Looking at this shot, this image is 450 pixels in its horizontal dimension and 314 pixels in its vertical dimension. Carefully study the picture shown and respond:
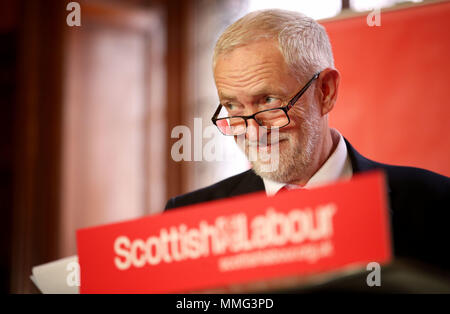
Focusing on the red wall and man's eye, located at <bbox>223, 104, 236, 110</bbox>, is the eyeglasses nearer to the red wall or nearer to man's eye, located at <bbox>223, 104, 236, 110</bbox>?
man's eye, located at <bbox>223, 104, 236, 110</bbox>

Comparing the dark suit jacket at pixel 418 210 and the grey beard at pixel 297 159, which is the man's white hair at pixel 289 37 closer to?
the grey beard at pixel 297 159

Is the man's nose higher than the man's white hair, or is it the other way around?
the man's white hair

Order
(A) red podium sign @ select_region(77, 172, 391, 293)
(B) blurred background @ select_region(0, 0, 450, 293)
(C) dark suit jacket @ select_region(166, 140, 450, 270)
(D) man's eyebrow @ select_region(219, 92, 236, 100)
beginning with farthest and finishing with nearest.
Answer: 1. (B) blurred background @ select_region(0, 0, 450, 293)
2. (D) man's eyebrow @ select_region(219, 92, 236, 100)
3. (C) dark suit jacket @ select_region(166, 140, 450, 270)
4. (A) red podium sign @ select_region(77, 172, 391, 293)

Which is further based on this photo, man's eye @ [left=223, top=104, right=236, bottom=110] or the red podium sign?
man's eye @ [left=223, top=104, right=236, bottom=110]

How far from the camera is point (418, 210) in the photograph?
1.18 m

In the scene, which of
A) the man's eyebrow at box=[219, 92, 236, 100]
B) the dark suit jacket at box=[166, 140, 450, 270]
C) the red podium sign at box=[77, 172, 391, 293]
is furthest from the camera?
the man's eyebrow at box=[219, 92, 236, 100]

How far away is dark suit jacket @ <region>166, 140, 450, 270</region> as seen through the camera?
1.15 metres

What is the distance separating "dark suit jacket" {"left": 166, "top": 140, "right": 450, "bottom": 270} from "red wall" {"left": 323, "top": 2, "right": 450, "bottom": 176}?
0.11 m

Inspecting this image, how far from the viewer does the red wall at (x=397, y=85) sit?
52.5 inches

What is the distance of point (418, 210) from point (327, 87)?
0.35 metres

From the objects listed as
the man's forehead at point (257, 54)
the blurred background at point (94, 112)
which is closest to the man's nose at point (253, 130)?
the man's forehead at point (257, 54)

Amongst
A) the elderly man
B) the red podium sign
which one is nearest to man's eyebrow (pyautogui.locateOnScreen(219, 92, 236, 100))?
the elderly man

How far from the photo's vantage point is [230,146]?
2.34m
